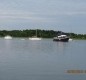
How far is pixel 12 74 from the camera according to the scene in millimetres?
31719

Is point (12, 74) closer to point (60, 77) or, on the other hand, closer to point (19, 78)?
point (19, 78)

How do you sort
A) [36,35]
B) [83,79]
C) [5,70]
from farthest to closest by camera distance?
[36,35] < [5,70] < [83,79]

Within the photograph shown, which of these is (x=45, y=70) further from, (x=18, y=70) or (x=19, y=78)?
(x=19, y=78)

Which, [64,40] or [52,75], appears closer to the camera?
[52,75]

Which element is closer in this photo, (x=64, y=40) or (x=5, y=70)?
(x=5, y=70)

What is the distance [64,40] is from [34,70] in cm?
12845

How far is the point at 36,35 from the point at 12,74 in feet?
546

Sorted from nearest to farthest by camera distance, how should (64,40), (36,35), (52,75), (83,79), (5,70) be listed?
(83,79) < (52,75) < (5,70) < (64,40) < (36,35)

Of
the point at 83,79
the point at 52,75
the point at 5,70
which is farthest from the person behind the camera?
the point at 5,70

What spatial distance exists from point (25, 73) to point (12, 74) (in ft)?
4.09

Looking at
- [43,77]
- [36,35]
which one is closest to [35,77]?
[43,77]

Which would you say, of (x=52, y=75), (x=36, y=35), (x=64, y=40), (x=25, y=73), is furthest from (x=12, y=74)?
(x=36, y=35)

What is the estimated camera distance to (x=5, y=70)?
34219mm

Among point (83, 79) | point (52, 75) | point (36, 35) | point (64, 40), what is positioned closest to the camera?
point (83, 79)
